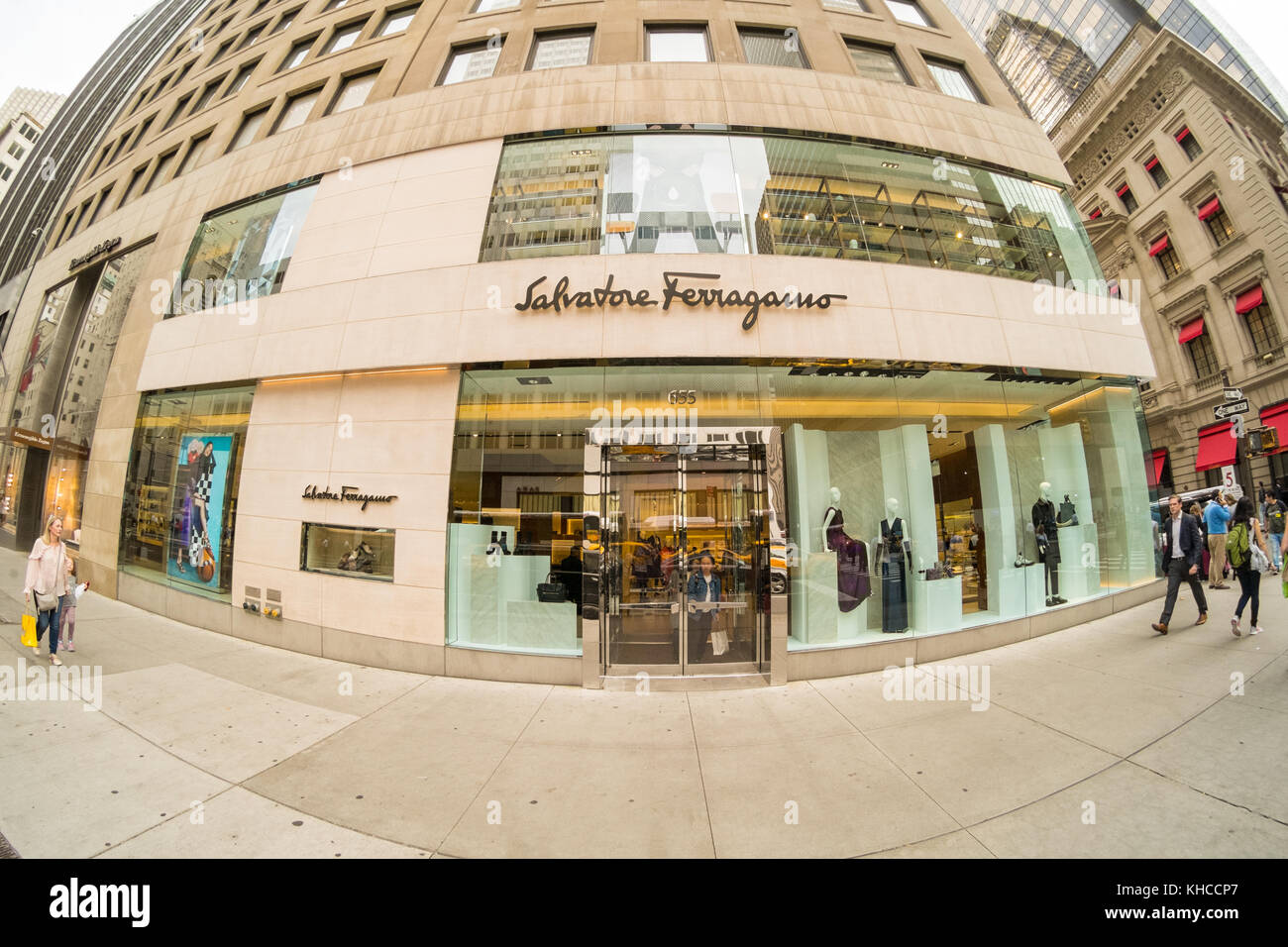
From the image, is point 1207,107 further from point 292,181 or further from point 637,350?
point 292,181

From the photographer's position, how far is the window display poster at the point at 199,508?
29.4 ft

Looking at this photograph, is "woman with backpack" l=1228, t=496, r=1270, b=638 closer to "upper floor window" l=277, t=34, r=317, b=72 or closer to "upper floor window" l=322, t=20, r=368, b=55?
"upper floor window" l=322, t=20, r=368, b=55

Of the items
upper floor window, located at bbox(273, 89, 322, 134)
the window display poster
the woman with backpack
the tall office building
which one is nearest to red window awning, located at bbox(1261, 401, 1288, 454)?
the woman with backpack

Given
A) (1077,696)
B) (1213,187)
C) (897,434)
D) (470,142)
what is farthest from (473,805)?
(1213,187)

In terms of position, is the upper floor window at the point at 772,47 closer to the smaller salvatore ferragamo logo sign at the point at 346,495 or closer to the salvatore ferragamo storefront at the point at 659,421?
the salvatore ferragamo storefront at the point at 659,421

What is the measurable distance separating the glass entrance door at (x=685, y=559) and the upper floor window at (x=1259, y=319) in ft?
99.8

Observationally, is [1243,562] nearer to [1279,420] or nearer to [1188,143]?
[1279,420]

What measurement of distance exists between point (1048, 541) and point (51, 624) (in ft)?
54.4

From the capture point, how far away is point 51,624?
6.46 m

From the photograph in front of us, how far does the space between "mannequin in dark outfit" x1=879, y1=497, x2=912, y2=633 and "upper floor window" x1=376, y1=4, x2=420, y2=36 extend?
17126mm

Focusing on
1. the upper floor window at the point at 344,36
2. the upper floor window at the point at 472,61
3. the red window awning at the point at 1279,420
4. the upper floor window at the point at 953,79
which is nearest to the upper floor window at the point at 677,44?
the upper floor window at the point at 472,61

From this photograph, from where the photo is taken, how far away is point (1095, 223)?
26609 mm

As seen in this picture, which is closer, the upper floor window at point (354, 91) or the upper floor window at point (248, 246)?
the upper floor window at point (248, 246)

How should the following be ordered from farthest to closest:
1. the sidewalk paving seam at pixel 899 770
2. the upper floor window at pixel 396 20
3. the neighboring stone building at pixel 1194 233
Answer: the neighboring stone building at pixel 1194 233 < the upper floor window at pixel 396 20 < the sidewalk paving seam at pixel 899 770
